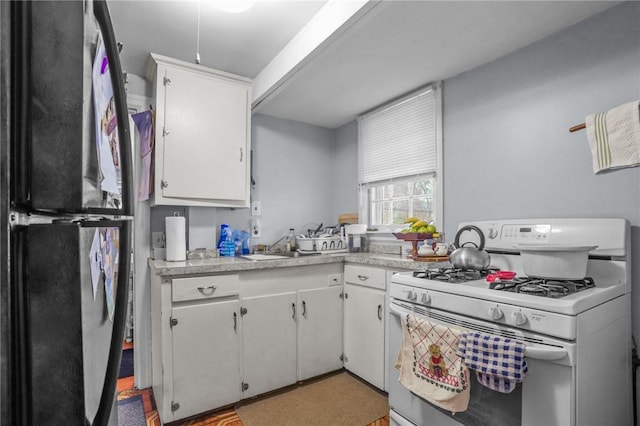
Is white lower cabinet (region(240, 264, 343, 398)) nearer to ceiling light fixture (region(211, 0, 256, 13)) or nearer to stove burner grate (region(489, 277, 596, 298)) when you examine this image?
stove burner grate (region(489, 277, 596, 298))

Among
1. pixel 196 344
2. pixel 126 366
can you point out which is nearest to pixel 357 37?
pixel 196 344

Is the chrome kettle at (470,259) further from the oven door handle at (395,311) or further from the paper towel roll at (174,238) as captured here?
the paper towel roll at (174,238)

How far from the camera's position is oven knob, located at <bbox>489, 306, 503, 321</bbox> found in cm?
121

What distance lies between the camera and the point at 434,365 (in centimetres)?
137

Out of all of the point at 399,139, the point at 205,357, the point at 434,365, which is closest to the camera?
the point at 434,365

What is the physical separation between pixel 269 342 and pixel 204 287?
61 centimetres

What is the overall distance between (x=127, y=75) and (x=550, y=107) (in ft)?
9.48

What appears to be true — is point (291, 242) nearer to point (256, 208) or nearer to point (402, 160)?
point (256, 208)

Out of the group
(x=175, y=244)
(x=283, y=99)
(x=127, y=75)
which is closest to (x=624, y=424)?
(x=175, y=244)

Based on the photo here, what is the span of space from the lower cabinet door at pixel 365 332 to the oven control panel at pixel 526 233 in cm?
85

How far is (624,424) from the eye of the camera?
1.40m

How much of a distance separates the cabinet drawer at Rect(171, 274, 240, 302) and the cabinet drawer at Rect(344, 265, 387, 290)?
0.86m

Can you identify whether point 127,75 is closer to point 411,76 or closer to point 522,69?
point 411,76

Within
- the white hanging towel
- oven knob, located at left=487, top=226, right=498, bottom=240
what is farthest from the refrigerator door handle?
oven knob, located at left=487, top=226, right=498, bottom=240
